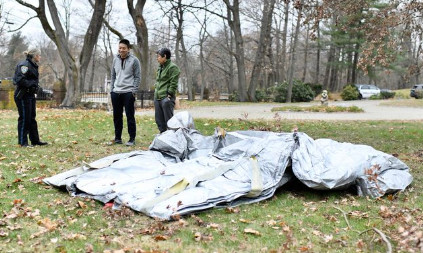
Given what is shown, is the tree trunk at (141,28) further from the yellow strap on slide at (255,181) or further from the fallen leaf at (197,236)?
the fallen leaf at (197,236)

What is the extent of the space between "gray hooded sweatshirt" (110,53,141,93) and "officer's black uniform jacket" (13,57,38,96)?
1.28 m

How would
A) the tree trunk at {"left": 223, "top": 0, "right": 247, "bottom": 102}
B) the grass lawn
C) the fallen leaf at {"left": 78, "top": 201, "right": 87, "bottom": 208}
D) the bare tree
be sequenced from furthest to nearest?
the tree trunk at {"left": 223, "top": 0, "right": 247, "bottom": 102}
the bare tree
the fallen leaf at {"left": 78, "top": 201, "right": 87, "bottom": 208}
the grass lawn

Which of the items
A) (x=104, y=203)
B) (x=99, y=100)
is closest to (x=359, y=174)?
(x=104, y=203)

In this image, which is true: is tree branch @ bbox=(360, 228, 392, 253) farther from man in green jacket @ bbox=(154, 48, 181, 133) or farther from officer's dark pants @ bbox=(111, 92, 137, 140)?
officer's dark pants @ bbox=(111, 92, 137, 140)

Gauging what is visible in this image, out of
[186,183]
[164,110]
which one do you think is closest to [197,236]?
[186,183]

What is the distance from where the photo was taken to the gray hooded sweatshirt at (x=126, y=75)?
287 inches

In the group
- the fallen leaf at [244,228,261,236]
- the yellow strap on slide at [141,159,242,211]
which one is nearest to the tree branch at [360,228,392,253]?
the fallen leaf at [244,228,261,236]

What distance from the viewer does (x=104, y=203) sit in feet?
13.4

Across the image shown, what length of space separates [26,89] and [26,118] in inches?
19.0

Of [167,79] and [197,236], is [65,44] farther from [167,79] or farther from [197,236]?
[197,236]

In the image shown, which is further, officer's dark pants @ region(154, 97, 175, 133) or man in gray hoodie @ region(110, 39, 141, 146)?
man in gray hoodie @ region(110, 39, 141, 146)

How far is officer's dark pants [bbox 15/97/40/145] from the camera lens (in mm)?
6965

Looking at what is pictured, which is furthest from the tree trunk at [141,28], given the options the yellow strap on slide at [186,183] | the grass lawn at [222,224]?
the yellow strap on slide at [186,183]

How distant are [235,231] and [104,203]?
1.39 m
